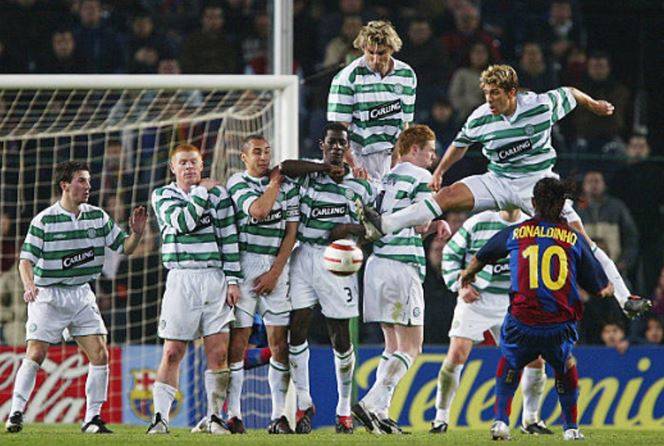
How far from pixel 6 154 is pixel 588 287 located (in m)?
6.53

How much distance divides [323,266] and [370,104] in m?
1.25

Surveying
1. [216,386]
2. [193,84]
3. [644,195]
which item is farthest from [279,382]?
[644,195]

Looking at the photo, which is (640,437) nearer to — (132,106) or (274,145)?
(274,145)

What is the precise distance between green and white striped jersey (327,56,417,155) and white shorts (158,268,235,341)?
145 centimetres

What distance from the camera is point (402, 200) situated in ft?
32.8

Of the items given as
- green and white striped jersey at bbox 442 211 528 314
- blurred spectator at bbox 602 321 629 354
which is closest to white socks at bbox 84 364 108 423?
green and white striped jersey at bbox 442 211 528 314

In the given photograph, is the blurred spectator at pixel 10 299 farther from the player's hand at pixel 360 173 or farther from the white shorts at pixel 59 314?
the player's hand at pixel 360 173

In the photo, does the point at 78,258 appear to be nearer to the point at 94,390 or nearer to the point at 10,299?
the point at 94,390

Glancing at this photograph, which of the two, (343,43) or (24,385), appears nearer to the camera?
(24,385)

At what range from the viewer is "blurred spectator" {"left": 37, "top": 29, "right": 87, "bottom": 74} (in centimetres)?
1592

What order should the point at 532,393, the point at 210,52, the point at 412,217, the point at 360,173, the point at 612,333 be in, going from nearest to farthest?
the point at 412,217 → the point at 360,173 → the point at 532,393 → the point at 612,333 → the point at 210,52

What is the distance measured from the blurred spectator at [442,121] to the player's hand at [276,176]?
208 inches

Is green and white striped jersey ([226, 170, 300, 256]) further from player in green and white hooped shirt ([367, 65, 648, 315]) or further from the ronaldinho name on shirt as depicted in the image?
the ronaldinho name on shirt

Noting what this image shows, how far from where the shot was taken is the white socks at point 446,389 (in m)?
10.8
